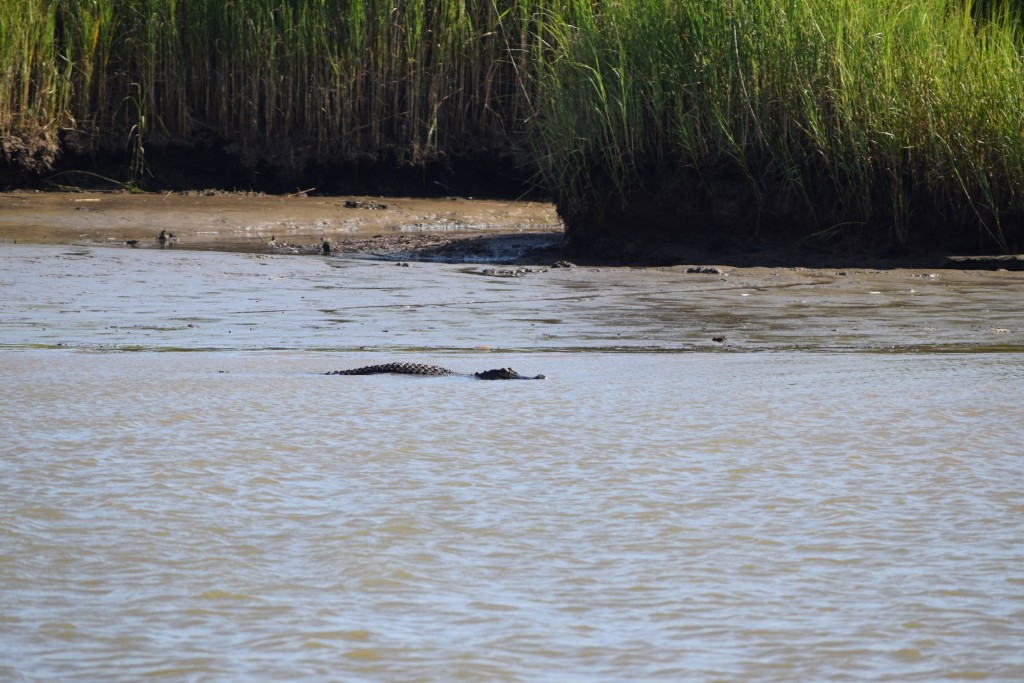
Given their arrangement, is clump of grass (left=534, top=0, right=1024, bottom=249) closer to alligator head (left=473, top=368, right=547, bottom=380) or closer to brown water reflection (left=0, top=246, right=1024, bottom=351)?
brown water reflection (left=0, top=246, right=1024, bottom=351)

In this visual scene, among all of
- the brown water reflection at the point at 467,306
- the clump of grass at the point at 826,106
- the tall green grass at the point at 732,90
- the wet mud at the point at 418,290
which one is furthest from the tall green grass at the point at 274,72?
the brown water reflection at the point at 467,306

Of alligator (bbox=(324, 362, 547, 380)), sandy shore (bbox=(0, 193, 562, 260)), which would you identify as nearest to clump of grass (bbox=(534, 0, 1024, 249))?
sandy shore (bbox=(0, 193, 562, 260))

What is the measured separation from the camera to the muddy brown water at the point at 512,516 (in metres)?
1.37

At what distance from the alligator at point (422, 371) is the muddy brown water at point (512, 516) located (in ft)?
0.34

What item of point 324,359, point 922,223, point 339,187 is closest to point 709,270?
point 922,223

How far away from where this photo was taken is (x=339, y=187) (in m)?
10.5

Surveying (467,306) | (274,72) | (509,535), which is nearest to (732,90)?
(467,306)

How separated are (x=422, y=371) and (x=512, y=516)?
5.50 ft

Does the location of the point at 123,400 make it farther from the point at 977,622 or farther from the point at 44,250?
the point at 44,250

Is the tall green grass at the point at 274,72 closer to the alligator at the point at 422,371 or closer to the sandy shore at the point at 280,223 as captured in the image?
the sandy shore at the point at 280,223

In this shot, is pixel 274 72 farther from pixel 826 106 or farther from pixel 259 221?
pixel 826 106

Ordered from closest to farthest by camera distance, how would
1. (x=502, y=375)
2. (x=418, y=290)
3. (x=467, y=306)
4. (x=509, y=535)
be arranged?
(x=509, y=535) → (x=502, y=375) → (x=467, y=306) → (x=418, y=290)

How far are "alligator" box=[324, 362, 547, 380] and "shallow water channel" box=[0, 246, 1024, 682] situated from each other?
0.09 metres

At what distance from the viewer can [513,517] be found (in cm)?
191
